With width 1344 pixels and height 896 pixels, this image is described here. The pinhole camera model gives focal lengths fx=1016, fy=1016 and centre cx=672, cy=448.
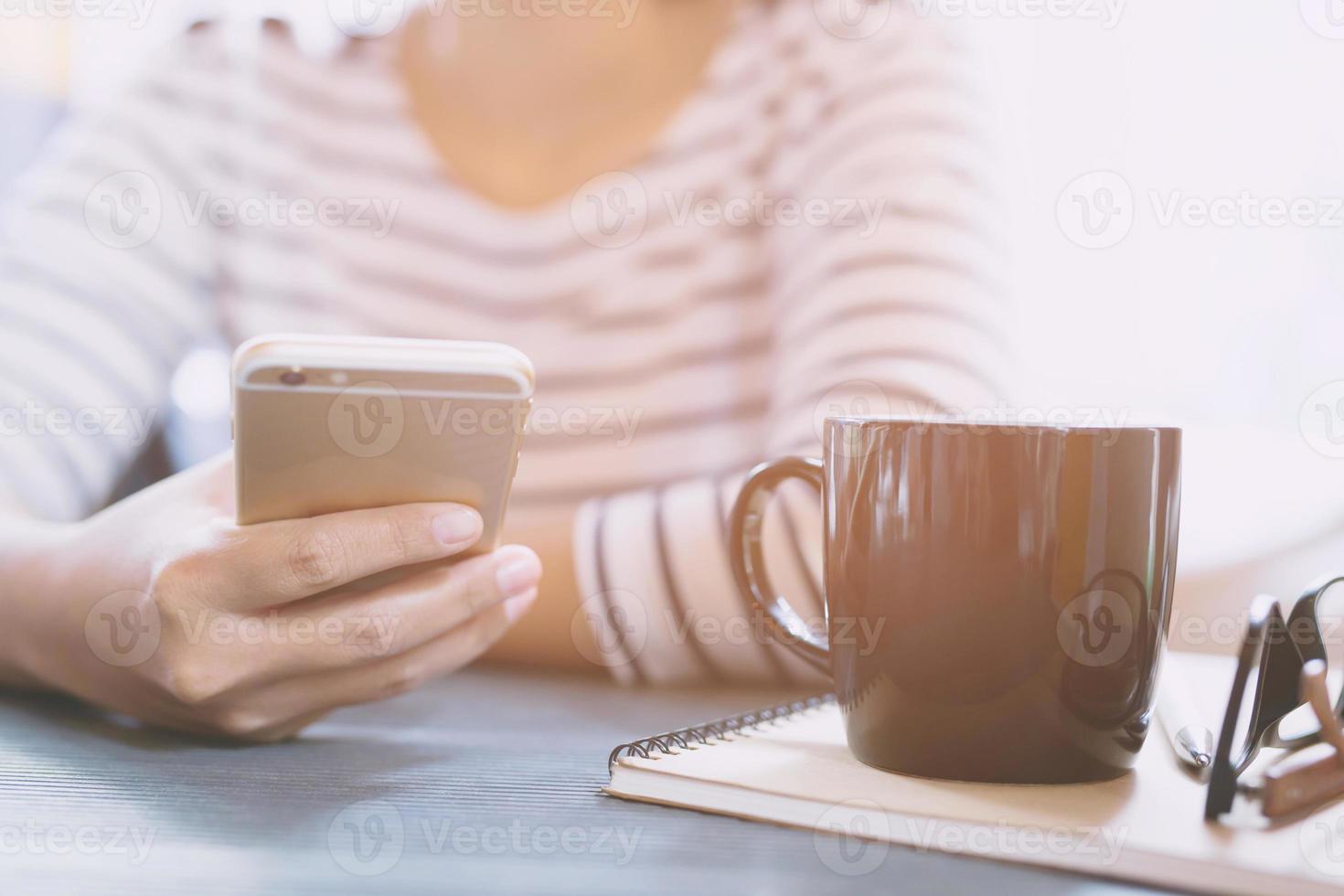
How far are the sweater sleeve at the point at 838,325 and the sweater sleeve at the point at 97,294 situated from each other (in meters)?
0.46

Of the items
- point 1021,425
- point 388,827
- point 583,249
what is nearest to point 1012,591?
point 1021,425

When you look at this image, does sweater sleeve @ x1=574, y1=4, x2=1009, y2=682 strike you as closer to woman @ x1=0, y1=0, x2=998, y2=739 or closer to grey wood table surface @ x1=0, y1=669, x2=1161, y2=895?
woman @ x1=0, y1=0, x2=998, y2=739

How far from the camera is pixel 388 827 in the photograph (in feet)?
1.08

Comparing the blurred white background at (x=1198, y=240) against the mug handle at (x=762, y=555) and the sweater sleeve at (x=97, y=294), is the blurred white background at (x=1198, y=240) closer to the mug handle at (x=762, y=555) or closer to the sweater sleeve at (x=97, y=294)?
the sweater sleeve at (x=97, y=294)

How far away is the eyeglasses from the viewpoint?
1.06ft

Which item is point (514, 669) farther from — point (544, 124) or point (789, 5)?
point (789, 5)

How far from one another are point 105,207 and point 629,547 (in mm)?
687

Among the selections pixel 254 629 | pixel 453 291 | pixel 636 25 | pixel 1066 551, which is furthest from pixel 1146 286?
pixel 254 629

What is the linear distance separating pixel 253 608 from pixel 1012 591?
0.32m

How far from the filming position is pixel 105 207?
3.40 ft

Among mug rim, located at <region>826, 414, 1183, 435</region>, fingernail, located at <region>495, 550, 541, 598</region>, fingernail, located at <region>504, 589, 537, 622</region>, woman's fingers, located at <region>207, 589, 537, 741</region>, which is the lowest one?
woman's fingers, located at <region>207, 589, 537, 741</region>

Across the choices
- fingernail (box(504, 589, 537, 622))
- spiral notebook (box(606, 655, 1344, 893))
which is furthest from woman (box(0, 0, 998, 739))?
spiral notebook (box(606, 655, 1344, 893))

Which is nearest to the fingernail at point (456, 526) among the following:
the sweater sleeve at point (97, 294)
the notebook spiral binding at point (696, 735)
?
the notebook spiral binding at point (696, 735)

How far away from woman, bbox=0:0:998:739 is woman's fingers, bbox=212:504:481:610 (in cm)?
24
